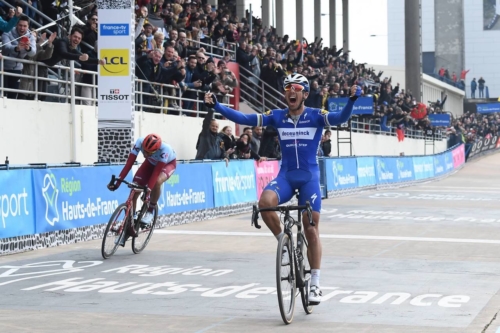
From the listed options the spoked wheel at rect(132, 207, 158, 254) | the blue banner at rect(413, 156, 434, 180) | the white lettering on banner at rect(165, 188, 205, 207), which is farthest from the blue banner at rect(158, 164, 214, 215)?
the blue banner at rect(413, 156, 434, 180)

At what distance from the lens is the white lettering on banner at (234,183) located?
21609mm

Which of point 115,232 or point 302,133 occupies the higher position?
point 302,133

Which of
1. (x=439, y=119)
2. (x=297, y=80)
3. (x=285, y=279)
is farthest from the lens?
(x=439, y=119)

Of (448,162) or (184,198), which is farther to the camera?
(448,162)

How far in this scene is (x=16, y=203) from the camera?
552 inches

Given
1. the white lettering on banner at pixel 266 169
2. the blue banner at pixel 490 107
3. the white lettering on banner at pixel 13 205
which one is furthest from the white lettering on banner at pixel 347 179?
the blue banner at pixel 490 107

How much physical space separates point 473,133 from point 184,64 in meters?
66.0

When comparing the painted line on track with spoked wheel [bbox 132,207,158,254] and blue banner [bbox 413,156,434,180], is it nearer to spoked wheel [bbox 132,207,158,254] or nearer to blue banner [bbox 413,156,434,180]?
spoked wheel [bbox 132,207,158,254]

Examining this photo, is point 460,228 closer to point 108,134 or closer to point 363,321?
point 108,134

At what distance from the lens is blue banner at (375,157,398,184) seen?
37.2m

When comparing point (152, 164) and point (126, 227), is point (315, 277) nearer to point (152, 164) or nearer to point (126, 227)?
point (126, 227)

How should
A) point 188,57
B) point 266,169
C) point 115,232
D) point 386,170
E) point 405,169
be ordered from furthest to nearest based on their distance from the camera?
point 405,169 < point 386,170 < point 188,57 < point 266,169 < point 115,232

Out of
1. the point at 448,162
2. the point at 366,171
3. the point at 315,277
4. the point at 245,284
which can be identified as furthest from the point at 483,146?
the point at 315,277

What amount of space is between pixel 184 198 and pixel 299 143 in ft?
33.6
